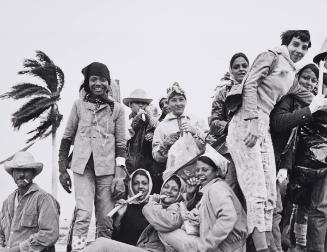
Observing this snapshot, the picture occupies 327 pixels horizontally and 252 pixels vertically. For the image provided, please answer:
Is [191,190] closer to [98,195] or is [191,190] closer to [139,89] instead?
[98,195]

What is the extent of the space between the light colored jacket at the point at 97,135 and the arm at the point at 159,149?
49 centimetres

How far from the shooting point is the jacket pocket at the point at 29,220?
243 inches

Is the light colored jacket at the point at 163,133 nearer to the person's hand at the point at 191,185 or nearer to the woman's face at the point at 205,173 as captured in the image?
the person's hand at the point at 191,185

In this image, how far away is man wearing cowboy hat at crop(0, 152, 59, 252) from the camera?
6039mm

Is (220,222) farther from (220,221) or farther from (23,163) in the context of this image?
(23,163)

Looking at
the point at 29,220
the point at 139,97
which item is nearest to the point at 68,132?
the point at 29,220

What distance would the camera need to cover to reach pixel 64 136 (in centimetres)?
577

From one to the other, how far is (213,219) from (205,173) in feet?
1.68

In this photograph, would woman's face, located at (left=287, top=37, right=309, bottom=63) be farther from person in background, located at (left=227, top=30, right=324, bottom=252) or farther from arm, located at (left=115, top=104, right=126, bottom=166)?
arm, located at (left=115, top=104, right=126, bottom=166)

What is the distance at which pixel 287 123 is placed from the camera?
4.99 m

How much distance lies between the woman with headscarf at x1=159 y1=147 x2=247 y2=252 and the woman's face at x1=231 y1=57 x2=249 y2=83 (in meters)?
1.55

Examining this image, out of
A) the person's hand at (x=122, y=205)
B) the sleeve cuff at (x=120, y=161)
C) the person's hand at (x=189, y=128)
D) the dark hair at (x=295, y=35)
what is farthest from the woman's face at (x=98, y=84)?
the dark hair at (x=295, y=35)

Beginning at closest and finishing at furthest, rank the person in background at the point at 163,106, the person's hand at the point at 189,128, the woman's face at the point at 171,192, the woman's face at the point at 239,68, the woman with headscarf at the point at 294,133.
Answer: the woman with headscarf at the point at 294,133, the woman's face at the point at 171,192, the person's hand at the point at 189,128, the woman's face at the point at 239,68, the person in background at the point at 163,106

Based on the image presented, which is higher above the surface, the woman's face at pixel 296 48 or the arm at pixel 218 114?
the woman's face at pixel 296 48
